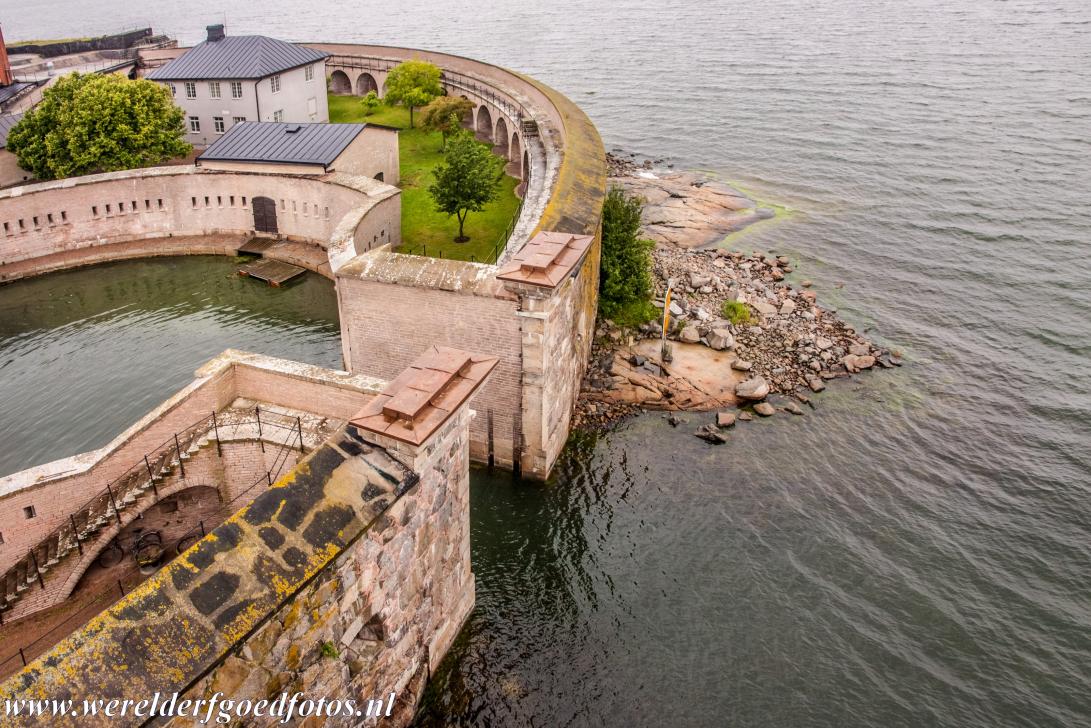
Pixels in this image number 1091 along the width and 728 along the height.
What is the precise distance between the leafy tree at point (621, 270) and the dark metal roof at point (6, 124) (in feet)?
145

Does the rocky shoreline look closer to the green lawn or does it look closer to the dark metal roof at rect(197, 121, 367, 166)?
the green lawn

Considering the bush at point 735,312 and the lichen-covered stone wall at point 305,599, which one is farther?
the bush at point 735,312

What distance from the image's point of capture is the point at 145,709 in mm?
13594

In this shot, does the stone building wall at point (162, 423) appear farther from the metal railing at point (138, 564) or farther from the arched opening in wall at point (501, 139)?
the arched opening in wall at point (501, 139)

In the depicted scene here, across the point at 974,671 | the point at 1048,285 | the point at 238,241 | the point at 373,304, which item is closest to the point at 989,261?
the point at 1048,285

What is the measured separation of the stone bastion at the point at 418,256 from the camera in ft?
101

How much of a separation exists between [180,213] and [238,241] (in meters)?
4.21

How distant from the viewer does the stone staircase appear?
24.4 metres

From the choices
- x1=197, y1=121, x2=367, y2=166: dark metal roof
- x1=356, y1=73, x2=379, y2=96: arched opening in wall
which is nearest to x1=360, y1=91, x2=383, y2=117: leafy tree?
x1=356, y1=73, x2=379, y2=96: arched opening in wall

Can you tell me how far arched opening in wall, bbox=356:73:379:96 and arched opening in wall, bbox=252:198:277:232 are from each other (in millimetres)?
38130

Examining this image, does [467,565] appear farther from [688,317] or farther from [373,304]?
[688,317]


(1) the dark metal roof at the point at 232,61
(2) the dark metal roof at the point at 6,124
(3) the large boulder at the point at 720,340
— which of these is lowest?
(3) the large boulder at the point at 720,340
